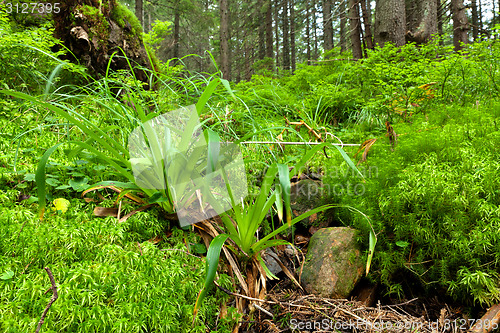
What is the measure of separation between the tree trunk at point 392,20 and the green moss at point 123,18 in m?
4.29

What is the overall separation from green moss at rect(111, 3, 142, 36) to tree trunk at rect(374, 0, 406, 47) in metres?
4.29

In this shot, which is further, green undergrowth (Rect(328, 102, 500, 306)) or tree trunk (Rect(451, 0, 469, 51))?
tree trunk (Rect(451, 0, 469, 51))

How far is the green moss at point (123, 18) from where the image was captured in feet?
12.4

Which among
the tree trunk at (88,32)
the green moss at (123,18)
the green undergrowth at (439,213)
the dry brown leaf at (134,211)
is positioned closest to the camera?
the green undergrowth at (439,213)

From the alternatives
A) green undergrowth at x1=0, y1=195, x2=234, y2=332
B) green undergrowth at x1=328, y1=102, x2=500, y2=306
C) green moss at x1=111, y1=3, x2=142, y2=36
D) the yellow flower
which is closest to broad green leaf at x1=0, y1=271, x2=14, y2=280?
green undergrowth at x1=0, y1=195, x2=234, y2=332

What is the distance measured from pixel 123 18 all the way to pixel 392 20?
15.1 feet

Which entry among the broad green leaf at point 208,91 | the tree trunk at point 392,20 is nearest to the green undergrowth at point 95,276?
the broad green leaf at point 208,91

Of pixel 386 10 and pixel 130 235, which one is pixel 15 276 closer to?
pixel 130 235

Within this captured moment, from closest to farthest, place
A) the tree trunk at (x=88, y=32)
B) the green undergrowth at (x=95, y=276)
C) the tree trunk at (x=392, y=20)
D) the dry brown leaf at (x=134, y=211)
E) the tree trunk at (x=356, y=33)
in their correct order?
the green undergrowth at (x=95, y=276), the dry brown leaf at (x=134, y=211), the tree trunk at (x=88, y=32), the tree trunk at (x=392, y=20), the tree trunk at (x=356, y=33)

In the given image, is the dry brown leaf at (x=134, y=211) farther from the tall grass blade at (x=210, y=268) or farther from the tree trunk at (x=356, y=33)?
the tree trunk at (x=356, y=33)

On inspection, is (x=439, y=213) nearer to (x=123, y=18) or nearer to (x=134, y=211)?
(x=134, y=211)

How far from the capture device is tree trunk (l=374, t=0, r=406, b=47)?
4566 mm

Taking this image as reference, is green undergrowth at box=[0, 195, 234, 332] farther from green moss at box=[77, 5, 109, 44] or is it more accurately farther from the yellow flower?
green moss at box=[77, 5, 109, 44]

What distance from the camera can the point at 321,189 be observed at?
1.90 metres
